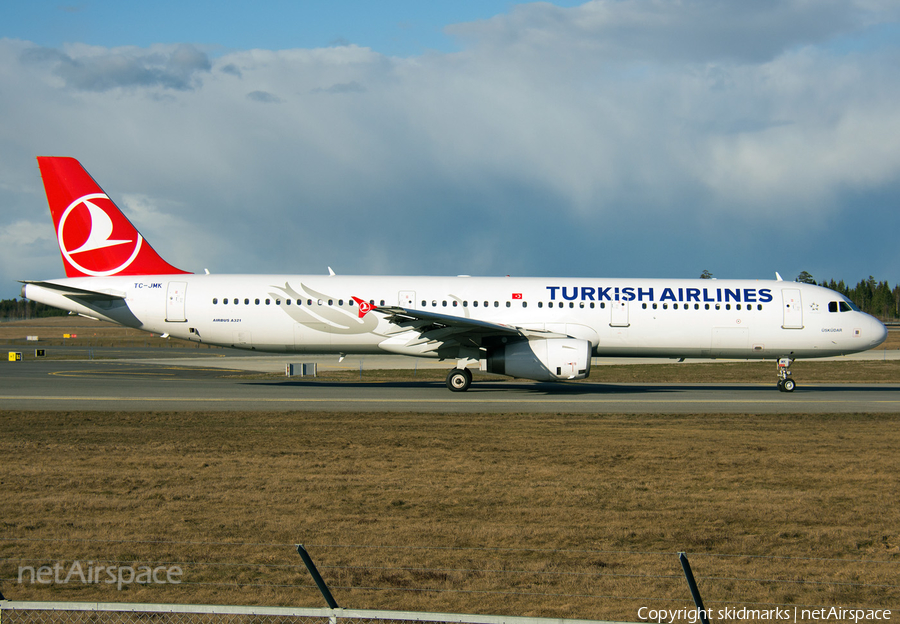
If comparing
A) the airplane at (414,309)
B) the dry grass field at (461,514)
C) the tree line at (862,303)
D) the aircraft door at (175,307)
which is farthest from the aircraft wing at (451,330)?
the tree line at (862,303)

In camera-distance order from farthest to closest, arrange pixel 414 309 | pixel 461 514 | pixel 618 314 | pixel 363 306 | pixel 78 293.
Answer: pixel 414 309 < pixel 618 314 < pixel 363 306 < pixel 78 293 < pixel 461 514

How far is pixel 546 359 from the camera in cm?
2173

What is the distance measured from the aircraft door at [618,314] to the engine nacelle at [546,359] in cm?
210

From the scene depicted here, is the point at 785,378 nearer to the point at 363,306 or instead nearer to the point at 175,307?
the point at 363,306

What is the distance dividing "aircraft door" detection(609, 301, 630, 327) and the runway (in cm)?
235

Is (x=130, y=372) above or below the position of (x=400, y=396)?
above

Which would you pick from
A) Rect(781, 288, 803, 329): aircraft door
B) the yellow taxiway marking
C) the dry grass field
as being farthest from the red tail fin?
Rect(781, 288, 803, 329): aircraft door

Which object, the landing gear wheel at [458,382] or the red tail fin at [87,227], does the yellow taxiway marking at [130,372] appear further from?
the landing gear wheel at [458,382]

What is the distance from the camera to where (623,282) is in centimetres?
2458

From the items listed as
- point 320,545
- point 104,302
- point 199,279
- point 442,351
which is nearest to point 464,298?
point 442,351

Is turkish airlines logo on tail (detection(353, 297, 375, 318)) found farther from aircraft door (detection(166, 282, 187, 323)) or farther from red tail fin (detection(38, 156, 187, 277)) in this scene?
red tail fin (detection(38, 156, 187, 277))

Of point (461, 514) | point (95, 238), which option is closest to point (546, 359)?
Answer: point (461, 514)

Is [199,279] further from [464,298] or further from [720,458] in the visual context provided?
[720,458]

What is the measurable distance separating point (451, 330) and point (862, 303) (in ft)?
528
